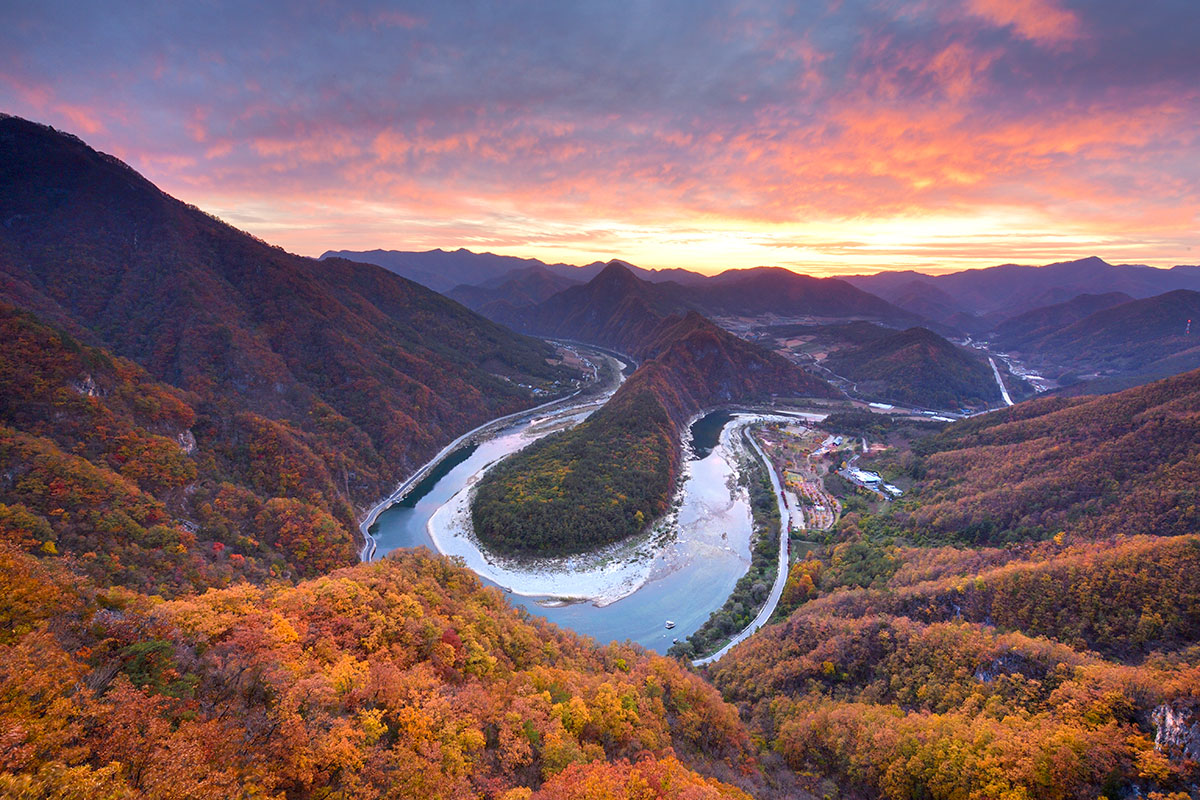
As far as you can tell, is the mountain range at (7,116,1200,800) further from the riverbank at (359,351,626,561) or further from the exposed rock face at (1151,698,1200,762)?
the riverbank at (359,351,626,561)

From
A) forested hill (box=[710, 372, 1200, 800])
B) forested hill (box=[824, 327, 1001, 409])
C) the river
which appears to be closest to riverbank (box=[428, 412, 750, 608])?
the river

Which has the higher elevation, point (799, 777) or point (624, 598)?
point (799, 777)

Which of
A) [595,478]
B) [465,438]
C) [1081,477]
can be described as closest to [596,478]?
[595,478]

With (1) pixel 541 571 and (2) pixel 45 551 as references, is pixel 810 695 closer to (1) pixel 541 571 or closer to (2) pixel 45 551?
(1) pixel 541 571

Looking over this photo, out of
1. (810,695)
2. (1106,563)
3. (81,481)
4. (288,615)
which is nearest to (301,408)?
(81,481)

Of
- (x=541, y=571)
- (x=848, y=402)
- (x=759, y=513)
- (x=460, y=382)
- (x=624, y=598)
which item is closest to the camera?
(x=624, y=598)

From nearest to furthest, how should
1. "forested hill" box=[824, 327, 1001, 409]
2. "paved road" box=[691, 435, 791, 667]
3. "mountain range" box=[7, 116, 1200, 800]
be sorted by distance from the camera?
"mountain range" box=[7, 116, 1200, 800]
"paved road" box=[691, 435, 791, 667]
"forested hill" box=[824, 327, 1001, 409]

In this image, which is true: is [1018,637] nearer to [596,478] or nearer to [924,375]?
[596,478]
